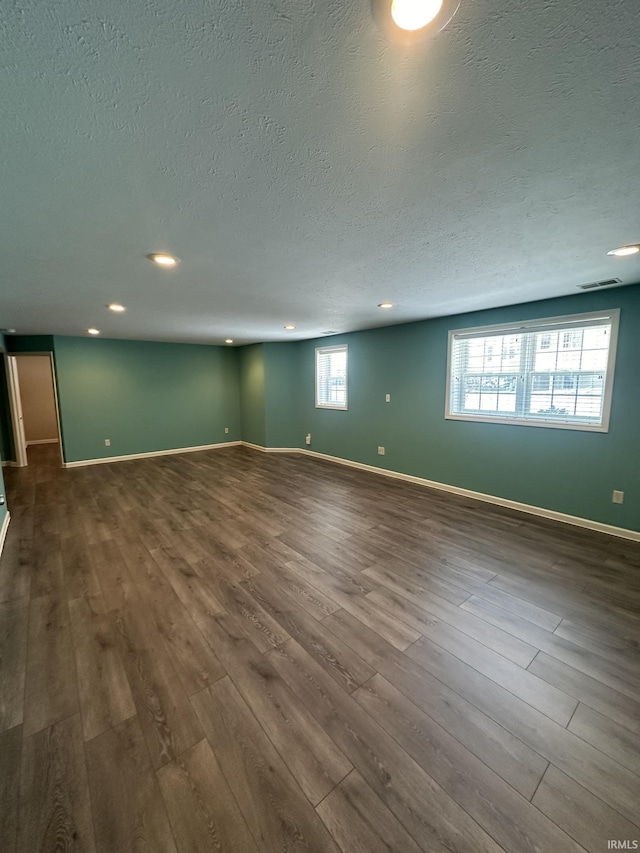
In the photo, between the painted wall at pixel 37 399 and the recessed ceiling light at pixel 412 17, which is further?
the painted wall at pixel 37 399

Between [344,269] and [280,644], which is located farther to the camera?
[344,269]

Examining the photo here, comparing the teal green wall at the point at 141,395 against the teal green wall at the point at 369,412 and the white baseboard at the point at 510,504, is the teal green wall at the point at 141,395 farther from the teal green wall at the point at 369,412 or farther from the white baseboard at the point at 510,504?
the white baseboard at the point at 510,504

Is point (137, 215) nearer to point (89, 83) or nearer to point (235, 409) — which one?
point (89, 83)

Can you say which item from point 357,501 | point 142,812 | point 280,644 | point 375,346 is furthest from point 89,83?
point 375,346

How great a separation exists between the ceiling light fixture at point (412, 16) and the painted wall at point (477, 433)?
11.2ft

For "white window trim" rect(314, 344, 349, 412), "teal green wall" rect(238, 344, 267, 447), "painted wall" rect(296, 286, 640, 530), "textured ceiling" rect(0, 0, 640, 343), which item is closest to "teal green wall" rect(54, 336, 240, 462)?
"teal green wall" rect(238, 344, 267, 447)

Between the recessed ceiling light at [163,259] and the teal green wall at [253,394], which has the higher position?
the recessed ceiling light at [163,259]

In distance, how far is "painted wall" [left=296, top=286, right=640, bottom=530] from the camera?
10.1 feet

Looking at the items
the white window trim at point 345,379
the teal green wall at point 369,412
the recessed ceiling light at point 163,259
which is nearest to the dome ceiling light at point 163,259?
the recessed ceiling light at point 163,259

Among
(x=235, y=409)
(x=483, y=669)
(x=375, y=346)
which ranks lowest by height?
(x=483, y=669)

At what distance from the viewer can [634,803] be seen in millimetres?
1159

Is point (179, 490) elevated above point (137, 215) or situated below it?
below

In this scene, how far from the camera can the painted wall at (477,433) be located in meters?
3.08

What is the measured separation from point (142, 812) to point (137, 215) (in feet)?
8.19
